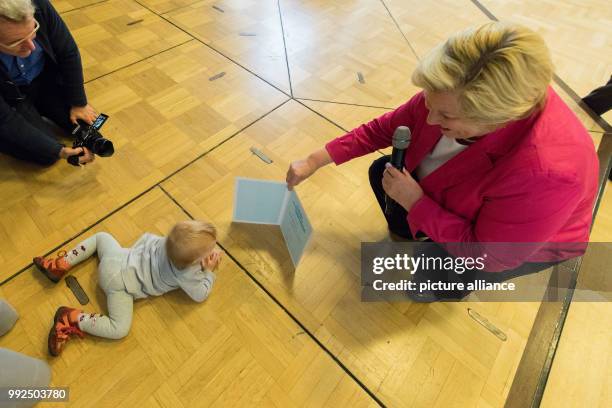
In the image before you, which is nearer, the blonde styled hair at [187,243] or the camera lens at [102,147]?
the blonde styled hair at [187,243]

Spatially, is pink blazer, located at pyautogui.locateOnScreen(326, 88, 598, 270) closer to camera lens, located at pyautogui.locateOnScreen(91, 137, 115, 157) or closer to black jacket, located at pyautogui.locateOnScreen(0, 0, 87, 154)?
camera lens, located at pyautogui.locateOnScreen(91, 137, 115, 157)

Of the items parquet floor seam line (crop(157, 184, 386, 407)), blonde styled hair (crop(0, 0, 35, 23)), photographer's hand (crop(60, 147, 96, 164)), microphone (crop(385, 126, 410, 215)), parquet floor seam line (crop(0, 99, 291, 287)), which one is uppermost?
blonde styled hair (crop(0, 0, 35, 23))

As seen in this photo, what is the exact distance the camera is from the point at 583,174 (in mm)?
695

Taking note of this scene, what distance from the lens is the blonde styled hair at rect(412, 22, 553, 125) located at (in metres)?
0.56

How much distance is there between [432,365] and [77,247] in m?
1.22

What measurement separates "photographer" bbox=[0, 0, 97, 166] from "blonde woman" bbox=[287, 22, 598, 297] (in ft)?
3.84

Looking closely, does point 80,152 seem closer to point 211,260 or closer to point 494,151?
point 211,260

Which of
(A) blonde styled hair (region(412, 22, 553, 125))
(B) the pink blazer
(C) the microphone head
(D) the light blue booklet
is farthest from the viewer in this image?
(D) the light blue booklet

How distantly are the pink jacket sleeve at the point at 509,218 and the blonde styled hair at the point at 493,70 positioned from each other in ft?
0.54

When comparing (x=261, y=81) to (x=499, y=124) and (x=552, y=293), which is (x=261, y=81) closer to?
(x=499, y=124)

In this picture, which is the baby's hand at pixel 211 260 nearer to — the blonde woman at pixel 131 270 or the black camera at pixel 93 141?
the blonde woman at pixel 131 270

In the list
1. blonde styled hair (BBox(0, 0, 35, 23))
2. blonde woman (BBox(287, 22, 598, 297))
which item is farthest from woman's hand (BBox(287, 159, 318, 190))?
blonde styled hair (BBox(0, 0, 35, 23))

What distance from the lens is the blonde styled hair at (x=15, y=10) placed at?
38.1 inches

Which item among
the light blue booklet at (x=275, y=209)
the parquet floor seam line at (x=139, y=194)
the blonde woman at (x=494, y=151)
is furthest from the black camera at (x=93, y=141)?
the blonde woman at (x=494, y=151)
